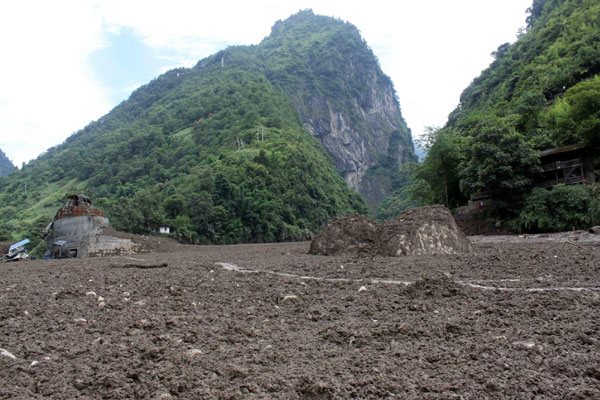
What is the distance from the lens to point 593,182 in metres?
28.0

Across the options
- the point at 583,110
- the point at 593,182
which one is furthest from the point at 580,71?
the point at 593,182

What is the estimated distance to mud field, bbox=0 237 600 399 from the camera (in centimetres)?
352

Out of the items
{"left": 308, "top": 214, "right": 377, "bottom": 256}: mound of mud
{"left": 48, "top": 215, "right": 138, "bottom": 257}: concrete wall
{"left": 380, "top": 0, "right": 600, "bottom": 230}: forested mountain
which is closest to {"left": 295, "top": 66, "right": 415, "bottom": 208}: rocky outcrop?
{"left": 380, "top": 0, "right": 600, "bottom": 230}: forested mountain

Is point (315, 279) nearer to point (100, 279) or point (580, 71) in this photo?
point (100, 279)

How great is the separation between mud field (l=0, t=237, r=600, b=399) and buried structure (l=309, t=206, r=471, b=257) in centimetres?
691

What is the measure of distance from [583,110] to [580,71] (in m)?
19.5

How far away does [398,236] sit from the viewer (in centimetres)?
1620

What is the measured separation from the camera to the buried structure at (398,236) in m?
15.9

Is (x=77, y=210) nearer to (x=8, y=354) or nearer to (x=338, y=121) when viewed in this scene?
(x=8, y=354)

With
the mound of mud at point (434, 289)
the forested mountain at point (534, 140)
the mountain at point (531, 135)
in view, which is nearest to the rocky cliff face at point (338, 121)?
the mountain at point (531, 135)

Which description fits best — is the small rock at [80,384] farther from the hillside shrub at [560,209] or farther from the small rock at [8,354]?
the hillside shrub at [560,209]

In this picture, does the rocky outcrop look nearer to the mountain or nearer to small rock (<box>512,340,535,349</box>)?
the mountain

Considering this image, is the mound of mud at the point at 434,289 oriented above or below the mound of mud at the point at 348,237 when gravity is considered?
below

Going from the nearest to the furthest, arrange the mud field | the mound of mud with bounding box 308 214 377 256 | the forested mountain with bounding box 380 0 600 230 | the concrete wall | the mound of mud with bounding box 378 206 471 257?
the mud field
the mound of mud with bounding box 378 206 471 257
the mound of mud with bounding box 308 214 377 256
the forested mountain with bounding box 380 0 600 230
the concrete wall
